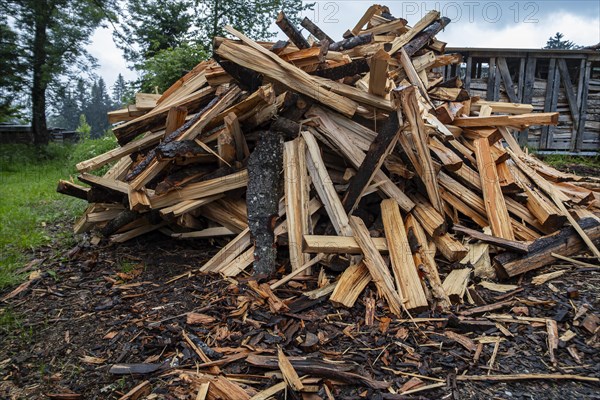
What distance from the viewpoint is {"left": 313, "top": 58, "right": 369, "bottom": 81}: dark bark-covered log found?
3.56 meters

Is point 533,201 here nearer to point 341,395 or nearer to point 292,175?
point 292,175

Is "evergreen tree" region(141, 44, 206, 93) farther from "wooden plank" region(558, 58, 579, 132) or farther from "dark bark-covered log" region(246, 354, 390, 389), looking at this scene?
"dark bark-covered log" region(246, 354, 390, 389)

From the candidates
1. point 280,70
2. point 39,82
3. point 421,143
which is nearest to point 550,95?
point 421,143

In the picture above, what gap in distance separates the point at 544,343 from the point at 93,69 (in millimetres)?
19529

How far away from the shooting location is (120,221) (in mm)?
4027

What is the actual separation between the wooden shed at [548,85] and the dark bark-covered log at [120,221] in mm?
9242

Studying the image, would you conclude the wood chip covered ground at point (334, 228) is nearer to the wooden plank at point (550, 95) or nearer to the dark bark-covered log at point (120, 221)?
the dark bark-covered log at point (120, 221)

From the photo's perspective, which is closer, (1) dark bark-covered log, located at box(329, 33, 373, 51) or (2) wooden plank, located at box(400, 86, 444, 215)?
(2) wooden plank, located at box(400, 86, 444, 215)

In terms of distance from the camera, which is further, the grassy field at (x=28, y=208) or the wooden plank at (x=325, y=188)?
the grassy field at (x=28, y=208)

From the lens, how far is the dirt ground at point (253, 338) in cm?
196

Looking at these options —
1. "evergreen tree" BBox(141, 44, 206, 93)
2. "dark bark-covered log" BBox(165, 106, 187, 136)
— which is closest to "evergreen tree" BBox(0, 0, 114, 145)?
"evergreen tree" BBox(141, 44, 206, 93)

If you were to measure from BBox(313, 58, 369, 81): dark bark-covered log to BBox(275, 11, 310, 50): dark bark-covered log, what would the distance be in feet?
3.31

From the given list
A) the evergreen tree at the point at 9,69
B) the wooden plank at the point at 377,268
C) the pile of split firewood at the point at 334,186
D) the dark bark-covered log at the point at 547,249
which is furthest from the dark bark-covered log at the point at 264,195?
the evergreen tree at the point at 9,69

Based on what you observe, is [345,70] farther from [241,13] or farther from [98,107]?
[98,107]
